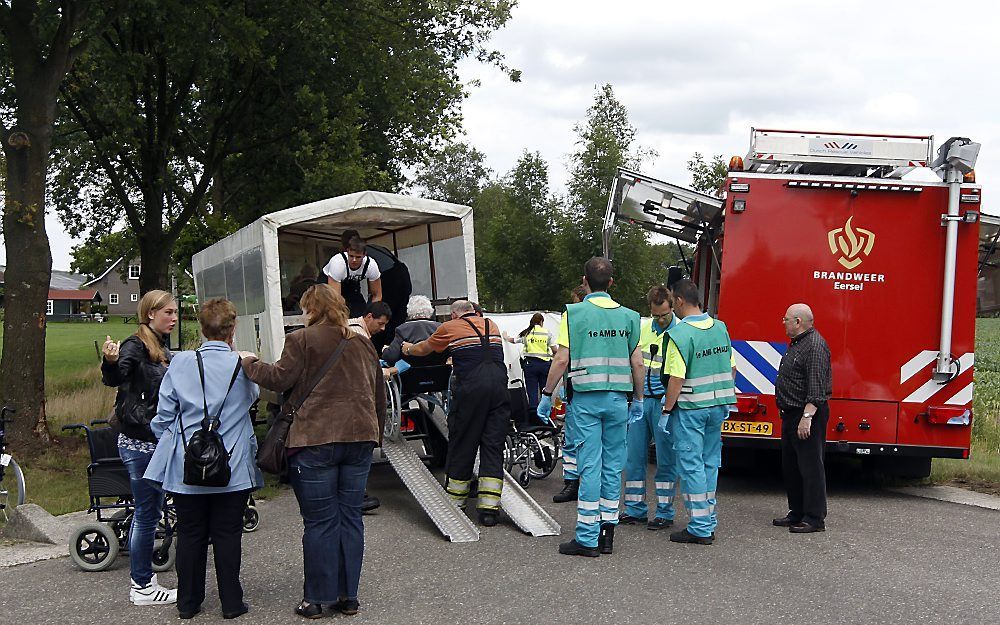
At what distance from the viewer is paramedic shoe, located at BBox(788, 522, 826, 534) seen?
7.80 m

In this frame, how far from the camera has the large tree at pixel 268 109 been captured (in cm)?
1792

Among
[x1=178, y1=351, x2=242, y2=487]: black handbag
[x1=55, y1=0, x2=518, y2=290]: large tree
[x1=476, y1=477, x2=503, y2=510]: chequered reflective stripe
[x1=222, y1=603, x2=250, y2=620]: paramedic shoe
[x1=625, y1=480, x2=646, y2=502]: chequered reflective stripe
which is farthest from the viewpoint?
[x1=55, y1=0, x2=518, y2=290]: large tree

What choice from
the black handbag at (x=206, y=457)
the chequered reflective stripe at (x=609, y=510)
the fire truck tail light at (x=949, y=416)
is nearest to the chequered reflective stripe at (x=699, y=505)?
the chequered reflective stripe at (x=609, y=510)

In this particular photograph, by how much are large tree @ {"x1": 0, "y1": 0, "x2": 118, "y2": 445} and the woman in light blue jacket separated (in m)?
7.10

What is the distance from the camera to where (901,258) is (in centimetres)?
916

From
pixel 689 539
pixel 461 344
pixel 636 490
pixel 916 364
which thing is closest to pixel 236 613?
pixel 461 344

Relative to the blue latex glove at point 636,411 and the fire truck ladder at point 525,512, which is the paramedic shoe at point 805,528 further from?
the fire truck ladder at point 525,512

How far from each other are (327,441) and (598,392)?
2.20m

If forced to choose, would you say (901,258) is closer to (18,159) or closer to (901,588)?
(901,588)

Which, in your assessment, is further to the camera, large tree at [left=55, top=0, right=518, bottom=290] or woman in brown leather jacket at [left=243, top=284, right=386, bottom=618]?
large tree at [left=55, top=0, right=518, bottom=290]

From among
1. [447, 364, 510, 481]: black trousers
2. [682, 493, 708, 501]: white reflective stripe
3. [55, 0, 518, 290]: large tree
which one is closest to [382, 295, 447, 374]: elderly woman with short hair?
[447, 364, 510, 481]: black trousers

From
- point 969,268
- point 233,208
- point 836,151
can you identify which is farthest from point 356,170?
point 969,268

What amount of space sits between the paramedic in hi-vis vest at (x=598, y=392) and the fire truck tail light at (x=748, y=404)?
2.37 meters

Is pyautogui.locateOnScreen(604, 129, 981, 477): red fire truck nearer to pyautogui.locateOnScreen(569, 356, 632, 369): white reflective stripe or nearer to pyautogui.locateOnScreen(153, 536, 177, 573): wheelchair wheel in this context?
pyautogui.locateOnScreen(569, 356, 632, 369): white reflective stripe
